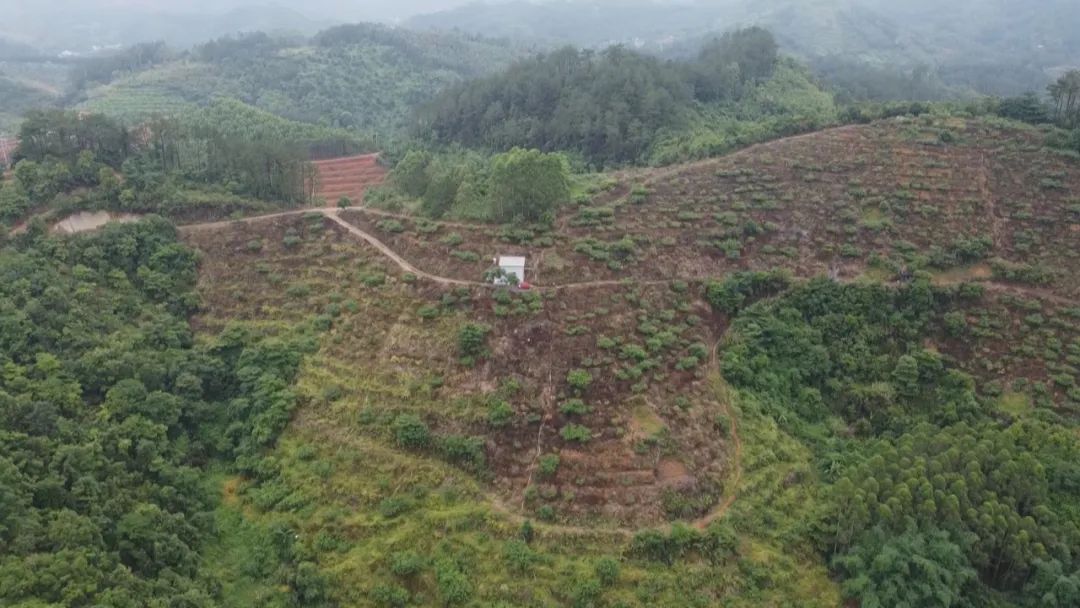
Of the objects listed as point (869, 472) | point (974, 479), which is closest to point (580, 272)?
point (869, 472)

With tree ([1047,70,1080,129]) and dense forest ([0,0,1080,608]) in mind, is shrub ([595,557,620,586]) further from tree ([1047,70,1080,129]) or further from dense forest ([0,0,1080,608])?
tree ([1047,70,1080,129])

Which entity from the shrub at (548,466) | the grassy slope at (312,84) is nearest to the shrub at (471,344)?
the shrub at (548,466)

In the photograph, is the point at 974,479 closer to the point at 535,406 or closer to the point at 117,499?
the point at 535,406

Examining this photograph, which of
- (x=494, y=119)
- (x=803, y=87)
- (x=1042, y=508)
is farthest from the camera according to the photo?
(x=803, y=87)

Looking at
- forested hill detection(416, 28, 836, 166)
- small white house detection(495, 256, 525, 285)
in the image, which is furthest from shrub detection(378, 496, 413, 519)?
forested hill detection(416, 28, 836, 166)

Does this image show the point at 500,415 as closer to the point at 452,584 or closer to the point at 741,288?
the point at 452,584

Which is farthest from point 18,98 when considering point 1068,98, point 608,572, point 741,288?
point 1068,98
